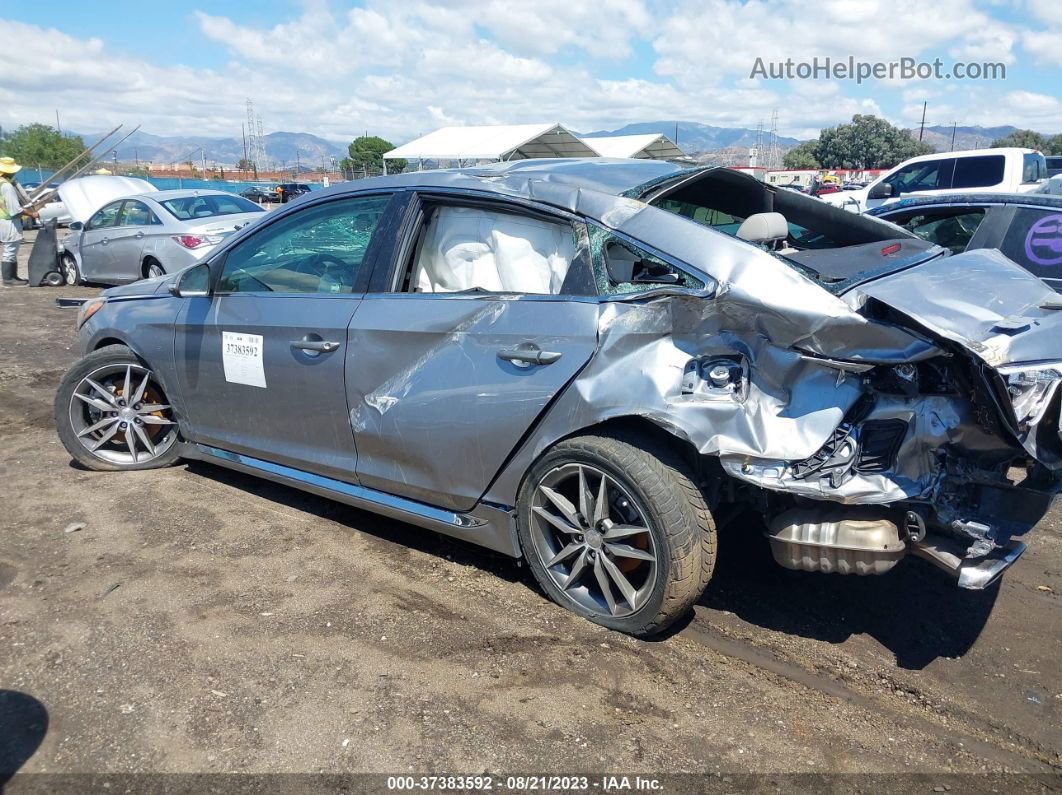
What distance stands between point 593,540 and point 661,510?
366mm

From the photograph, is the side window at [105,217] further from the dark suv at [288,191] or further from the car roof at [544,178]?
the dark suv at [288,191]

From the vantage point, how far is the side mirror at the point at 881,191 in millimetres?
12998

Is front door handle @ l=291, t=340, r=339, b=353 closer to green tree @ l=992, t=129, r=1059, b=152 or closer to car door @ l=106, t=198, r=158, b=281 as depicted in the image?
car door @ l=106, t=198, r=158, b=281

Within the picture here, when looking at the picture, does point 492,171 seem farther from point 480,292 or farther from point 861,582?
point 861,582

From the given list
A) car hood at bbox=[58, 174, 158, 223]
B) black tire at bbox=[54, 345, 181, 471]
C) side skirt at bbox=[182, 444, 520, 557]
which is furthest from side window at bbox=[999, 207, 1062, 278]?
car hood at bbox=[58, 174, 158, 223]

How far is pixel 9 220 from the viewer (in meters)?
13.8

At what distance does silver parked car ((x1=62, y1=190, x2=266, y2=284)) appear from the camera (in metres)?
11.1

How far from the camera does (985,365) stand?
2.48 m

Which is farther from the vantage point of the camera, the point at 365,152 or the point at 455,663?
the point at 365,152

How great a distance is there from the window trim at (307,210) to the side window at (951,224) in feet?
15.7

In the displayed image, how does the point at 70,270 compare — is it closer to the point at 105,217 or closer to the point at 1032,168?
the point at 105,217

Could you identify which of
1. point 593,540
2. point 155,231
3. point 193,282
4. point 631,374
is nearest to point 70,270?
point 155,231

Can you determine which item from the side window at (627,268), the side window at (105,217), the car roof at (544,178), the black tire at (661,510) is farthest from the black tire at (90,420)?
the side window at (105,217)

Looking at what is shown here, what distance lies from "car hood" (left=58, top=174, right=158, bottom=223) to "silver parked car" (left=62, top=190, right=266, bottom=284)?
8.83 metres
